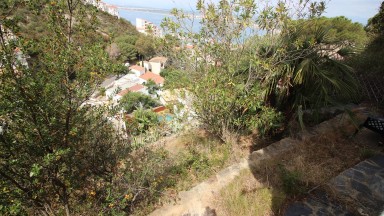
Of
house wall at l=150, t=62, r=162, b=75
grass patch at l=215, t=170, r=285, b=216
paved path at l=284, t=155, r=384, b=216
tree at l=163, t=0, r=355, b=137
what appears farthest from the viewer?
house wall at l=150, t=62, r=162, b=75

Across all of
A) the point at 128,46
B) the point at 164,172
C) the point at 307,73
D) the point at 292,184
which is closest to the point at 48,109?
the point at 164,172

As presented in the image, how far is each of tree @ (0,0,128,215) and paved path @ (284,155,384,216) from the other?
2.81 metres

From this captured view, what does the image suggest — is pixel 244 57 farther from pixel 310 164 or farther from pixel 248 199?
pixel 248 199

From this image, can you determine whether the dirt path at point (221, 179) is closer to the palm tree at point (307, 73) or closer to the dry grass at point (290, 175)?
the dry grass at point (290, 175)

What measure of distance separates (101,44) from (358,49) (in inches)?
197

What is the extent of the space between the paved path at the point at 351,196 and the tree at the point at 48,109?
2.81 meters

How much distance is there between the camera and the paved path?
114 inches

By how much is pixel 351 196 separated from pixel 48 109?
3.84 m

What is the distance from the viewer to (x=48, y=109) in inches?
89.7

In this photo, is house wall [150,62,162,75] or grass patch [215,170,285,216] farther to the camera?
house wall [150,62,162,75]

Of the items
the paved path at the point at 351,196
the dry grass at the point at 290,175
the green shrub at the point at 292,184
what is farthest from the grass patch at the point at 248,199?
the paved path at the point at 351,196

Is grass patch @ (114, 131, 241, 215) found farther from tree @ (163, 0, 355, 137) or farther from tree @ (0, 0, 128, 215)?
tree @ (163, 0, 355, 137)


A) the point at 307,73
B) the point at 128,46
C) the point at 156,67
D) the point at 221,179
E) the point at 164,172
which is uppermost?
the point at 307,73

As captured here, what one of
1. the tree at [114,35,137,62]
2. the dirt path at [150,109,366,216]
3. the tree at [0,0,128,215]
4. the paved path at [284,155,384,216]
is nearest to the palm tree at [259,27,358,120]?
the dirt path at [150,109,366,216]
